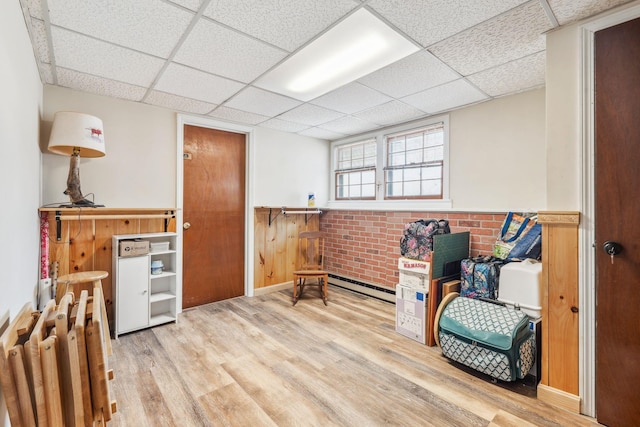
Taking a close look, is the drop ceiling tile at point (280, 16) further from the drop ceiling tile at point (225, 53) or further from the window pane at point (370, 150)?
the window pane at point (370, 150)

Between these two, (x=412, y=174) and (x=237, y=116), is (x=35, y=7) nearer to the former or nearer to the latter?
(x=237, y=116)

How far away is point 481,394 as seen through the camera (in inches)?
79.9

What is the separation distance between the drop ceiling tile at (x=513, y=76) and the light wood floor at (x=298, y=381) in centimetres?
246

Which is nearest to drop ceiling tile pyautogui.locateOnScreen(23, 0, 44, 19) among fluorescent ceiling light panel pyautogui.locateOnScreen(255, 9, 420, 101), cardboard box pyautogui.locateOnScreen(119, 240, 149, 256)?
fluorescent ceiling light panel pyautogui.locateOnScreen(255, 9, 420, 101)

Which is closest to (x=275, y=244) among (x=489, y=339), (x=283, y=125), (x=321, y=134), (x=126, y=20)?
(x=283, y=125)

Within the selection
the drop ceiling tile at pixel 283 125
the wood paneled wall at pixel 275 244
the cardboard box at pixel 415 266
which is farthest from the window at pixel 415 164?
the wood paneled wall at pixel 275 244

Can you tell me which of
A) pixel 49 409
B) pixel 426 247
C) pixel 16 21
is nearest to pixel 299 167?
pixel 426 247

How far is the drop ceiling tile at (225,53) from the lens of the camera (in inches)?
78.1

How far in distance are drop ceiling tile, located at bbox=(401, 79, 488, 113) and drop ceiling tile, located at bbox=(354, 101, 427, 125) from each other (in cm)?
12

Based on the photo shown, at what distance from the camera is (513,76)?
256 cm

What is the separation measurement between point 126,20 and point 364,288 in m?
3.87

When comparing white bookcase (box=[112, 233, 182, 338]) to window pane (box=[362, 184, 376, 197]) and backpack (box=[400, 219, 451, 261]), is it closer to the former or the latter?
backpack (box=[400, 219, 451, 261])

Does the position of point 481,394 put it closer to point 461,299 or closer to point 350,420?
point 461,299

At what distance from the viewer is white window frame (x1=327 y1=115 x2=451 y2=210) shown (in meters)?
3.53
